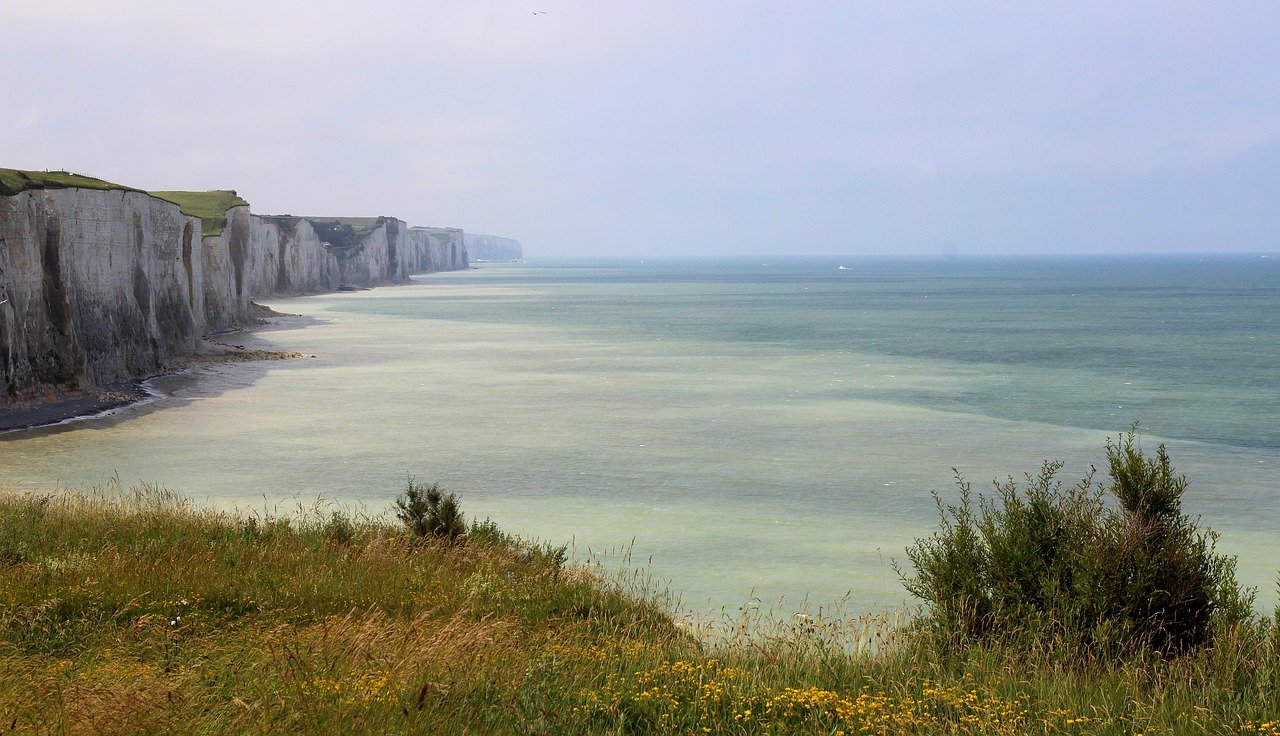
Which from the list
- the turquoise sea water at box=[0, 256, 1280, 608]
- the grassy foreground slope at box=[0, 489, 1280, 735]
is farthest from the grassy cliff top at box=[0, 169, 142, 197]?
the grassy foreground slope at box=[0, 489, 1280, 735]

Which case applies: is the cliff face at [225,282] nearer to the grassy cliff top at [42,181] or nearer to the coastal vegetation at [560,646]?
the grassy cliff top at [42,181]

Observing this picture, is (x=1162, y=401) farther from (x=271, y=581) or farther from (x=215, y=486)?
(x=271, y=581)

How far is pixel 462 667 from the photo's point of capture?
7.55m

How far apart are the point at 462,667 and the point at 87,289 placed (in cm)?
3445

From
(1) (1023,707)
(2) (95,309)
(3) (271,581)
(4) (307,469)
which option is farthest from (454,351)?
(1) (1023,707)

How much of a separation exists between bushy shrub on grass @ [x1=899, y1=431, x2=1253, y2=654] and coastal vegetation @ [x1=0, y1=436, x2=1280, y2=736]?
28mm

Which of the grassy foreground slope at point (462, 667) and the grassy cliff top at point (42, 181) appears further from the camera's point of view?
the grassy cliff top at point (42, 181)

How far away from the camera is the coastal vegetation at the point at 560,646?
6.75m

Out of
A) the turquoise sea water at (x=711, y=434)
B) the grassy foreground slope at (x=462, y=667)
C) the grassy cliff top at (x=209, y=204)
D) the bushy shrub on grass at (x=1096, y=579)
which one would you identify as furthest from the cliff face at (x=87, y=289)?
the bushy shrub on grass at (x=1096, y=579)

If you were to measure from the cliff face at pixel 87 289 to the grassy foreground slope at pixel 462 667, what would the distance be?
913 inches

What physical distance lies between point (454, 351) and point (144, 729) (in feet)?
161

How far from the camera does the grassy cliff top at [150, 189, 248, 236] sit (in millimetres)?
67650

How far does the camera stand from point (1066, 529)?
10.8 metres

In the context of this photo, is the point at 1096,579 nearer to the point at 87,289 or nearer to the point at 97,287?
the point at 87,289
